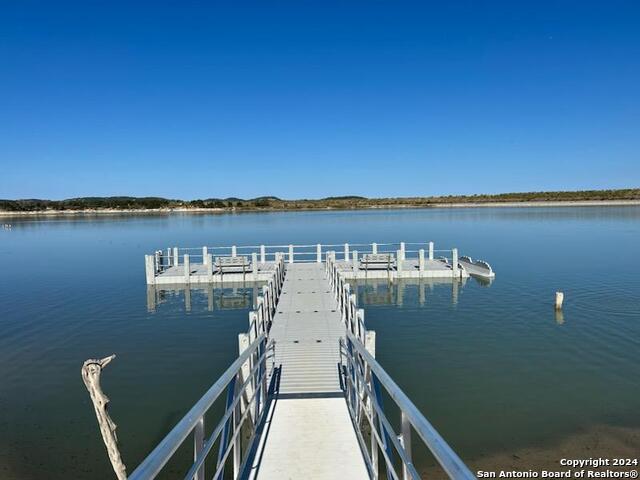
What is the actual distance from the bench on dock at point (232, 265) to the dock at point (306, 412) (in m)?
7.52

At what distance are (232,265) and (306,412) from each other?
18052 mm

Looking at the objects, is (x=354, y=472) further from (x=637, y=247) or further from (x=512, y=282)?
(x=637, y=247)

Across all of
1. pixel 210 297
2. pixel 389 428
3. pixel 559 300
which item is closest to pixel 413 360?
pixel 559 300

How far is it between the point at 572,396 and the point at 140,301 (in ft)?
57.3

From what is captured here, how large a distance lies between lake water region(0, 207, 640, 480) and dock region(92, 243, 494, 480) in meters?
1.44

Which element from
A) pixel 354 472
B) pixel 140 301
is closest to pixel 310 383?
pixel 354 472

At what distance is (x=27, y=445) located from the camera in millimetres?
8812

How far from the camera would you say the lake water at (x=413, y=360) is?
8.78m

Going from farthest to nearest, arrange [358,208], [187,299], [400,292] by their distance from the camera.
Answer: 1. [358,208]
2. [400,292]
3. [187,299]

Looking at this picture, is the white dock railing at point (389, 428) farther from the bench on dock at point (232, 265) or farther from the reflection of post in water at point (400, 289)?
the bench on dock at point (232, 265)

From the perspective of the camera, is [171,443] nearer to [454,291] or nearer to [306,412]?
[306,412]

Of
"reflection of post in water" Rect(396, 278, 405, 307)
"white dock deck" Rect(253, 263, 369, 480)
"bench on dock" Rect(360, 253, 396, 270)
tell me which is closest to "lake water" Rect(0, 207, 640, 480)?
"reflection of post in water" Rect(396, 278, 405, 307)

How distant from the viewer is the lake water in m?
8.78

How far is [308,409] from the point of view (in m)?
7.28
